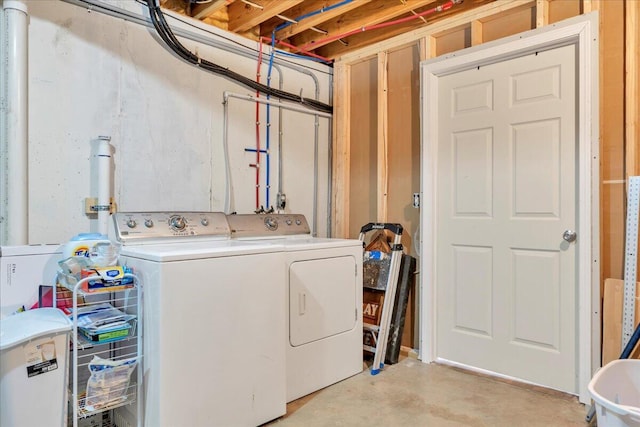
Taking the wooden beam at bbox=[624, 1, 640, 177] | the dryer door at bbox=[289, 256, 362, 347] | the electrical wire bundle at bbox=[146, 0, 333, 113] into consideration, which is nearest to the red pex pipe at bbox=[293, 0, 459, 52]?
the electrical wire bundle at bbox=[146, 0, 333, 113]

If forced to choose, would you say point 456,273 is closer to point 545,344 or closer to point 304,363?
point 545,344

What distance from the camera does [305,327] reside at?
2.38m

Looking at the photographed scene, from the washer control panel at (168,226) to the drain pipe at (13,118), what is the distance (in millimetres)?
450

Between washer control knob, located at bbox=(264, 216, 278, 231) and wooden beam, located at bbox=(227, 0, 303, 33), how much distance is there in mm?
1395

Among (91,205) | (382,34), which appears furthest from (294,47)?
(91,205)

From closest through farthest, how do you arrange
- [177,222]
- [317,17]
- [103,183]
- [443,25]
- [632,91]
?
[632,91] < [103,183] < [177,222] < [443,25] < [317,17]

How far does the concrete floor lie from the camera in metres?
2.08

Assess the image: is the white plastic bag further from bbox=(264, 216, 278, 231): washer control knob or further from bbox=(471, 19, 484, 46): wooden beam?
bbox=(471, 19, 484, 46): wooden beam

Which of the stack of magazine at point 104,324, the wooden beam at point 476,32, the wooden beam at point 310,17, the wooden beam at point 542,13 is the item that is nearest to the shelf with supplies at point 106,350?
the stack of magazine at point 104,324

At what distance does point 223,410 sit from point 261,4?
2.52 meters

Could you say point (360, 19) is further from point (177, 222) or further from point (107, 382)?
point (107, 382)

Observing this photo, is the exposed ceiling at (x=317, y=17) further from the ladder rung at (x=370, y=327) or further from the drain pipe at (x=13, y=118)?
the ladder rung at (x=370, y=327)

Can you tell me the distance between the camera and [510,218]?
2584 mm

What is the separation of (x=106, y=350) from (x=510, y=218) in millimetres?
2352
